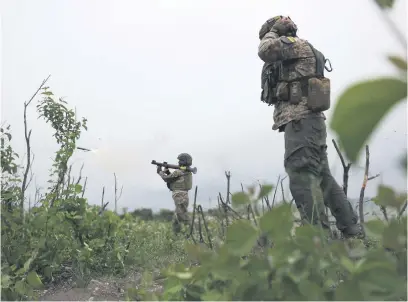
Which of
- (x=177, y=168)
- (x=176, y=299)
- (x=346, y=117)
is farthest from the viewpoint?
(x=177, y=168)

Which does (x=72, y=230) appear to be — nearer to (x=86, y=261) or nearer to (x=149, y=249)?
(x=86, y=261)

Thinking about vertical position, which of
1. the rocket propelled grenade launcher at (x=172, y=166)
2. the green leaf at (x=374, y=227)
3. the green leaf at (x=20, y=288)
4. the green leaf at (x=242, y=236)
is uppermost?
the rocket propelled grenade launcher at (x=172, y=166)

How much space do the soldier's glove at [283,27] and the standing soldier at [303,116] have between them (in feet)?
0.12

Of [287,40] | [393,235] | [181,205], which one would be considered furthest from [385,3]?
[181,205]

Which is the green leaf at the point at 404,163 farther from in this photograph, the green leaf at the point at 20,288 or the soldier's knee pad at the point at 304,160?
the soldier's knee pad at the point at 304,160

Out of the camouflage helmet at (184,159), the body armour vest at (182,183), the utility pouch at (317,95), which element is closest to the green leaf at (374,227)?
the utility pouch at (317,95)

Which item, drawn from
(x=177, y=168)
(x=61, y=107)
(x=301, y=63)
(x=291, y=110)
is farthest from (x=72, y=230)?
(x=177, y=168)

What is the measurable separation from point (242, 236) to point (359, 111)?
54 centimetres

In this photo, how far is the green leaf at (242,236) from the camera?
3.04ft

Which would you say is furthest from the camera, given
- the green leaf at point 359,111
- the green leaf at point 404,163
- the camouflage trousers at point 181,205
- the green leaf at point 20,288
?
the camouflage trousers at point 181,205

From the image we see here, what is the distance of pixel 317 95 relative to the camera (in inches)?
147

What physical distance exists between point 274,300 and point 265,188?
0.79 feet

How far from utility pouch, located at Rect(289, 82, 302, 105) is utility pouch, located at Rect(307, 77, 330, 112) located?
0.24 feet

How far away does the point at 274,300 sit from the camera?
101 centimetres
